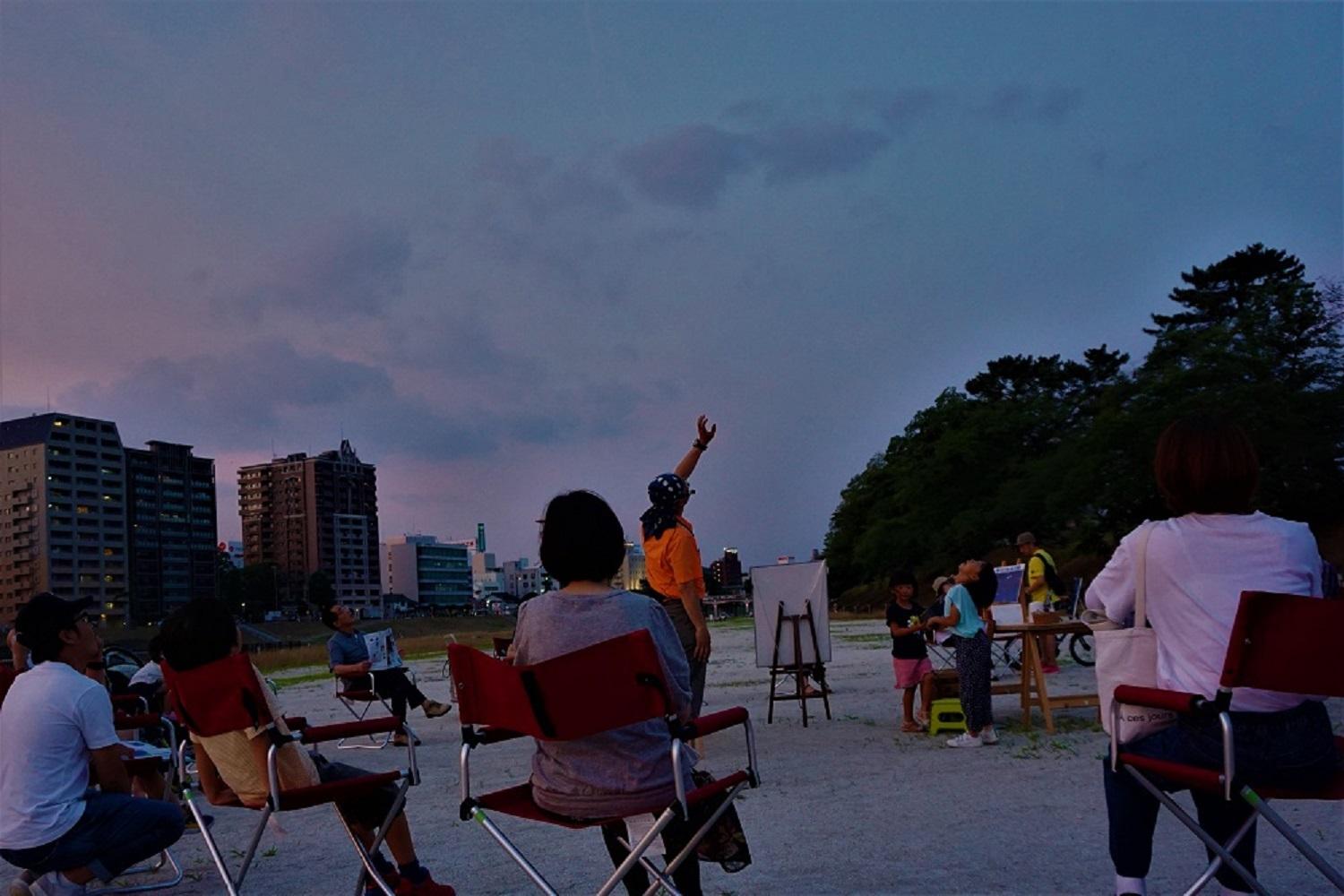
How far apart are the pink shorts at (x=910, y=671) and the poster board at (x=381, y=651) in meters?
4.63

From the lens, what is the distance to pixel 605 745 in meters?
2.96

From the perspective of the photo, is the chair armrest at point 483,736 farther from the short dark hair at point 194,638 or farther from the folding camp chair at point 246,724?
the short dark hair at point 194,638

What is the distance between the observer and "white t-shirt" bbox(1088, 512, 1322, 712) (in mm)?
2734

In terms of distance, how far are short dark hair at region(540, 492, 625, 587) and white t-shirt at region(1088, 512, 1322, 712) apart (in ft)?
4.72

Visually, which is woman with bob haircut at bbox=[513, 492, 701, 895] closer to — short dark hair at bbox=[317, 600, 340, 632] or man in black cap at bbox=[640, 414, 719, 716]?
man in black cap at bbox=[640, 414, 719, 716]

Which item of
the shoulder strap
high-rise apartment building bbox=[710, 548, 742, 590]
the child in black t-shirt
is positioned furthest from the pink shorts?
high-rise apartment building bbox=[710, 548, 742, 590]

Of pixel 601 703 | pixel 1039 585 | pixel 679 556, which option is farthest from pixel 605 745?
pixel 1039 585

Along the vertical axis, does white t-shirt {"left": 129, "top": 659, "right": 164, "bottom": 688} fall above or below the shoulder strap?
below

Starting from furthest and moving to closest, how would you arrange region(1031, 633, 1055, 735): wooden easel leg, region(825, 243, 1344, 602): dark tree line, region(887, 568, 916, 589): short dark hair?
region(825, 243, 1344, 602): dark tree line → region(887, 568, 916, 589): short dark hair → region(1031, 633, 1055, 735): wooden easel leg

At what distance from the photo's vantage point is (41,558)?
450 feet

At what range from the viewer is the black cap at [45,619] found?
3.77 meters

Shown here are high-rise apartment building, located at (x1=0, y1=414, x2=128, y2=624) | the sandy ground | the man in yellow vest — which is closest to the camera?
the sandy ground

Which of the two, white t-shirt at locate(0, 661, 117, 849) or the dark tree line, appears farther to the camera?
the dark tree line

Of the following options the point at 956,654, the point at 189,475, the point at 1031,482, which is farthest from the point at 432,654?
the point at 189,475
